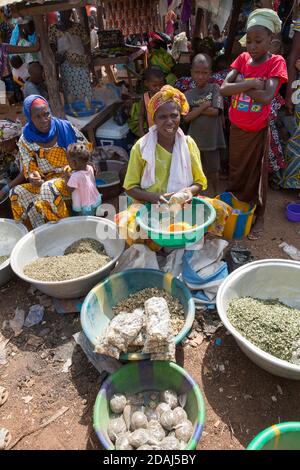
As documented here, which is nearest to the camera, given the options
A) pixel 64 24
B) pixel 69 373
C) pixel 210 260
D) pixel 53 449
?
pixel 53 449

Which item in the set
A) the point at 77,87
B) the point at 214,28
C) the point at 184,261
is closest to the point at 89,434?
the point at 184,261

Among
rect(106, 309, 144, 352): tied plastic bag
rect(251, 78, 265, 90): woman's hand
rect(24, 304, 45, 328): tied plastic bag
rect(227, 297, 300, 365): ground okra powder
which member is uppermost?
rect(251, 78, 265, 90): woman's hand

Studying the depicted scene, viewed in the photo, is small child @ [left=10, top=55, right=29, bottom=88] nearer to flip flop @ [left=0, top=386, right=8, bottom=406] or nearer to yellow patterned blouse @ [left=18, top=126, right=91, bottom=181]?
yellow patterned blouse @ [left=18, top=126, right=91, bottom=181]

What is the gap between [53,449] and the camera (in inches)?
87.4

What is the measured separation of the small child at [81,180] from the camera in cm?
331

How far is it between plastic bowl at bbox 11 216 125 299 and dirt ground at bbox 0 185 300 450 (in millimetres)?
322

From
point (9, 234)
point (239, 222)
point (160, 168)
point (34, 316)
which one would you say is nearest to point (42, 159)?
point (9, 234)

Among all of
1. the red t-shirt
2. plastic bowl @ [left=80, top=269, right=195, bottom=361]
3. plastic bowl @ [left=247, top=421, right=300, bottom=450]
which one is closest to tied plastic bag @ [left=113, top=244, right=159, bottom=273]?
plastic bowl @ [left=80, top=269, right=195, bottom=361]

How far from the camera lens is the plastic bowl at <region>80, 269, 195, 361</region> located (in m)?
2.51

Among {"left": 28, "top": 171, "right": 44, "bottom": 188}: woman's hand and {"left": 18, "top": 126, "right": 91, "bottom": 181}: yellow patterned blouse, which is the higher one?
{"left": 18, "top": 126, "right": 91, "bottom": 181}: yellow patterned blouse

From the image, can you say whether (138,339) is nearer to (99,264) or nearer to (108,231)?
(99,264)

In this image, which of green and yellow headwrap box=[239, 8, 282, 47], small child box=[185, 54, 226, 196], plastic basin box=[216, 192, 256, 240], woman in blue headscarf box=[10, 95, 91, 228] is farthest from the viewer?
small child box=[185, 54, 226, 196]

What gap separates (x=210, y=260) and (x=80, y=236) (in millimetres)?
1359

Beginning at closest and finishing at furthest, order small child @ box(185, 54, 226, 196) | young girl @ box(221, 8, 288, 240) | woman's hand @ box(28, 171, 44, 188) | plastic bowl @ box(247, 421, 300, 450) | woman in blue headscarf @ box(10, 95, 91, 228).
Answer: plastic bowl @ box(247, 421, 300, 450)
young girl @ box(221, 8, 288, 240)
woman in blue headscarf @ box(10, 95, 91, 228)
woman's hand @ box(28, 171, 44, 188)
small child @ box(185, 54, 226, 196)
